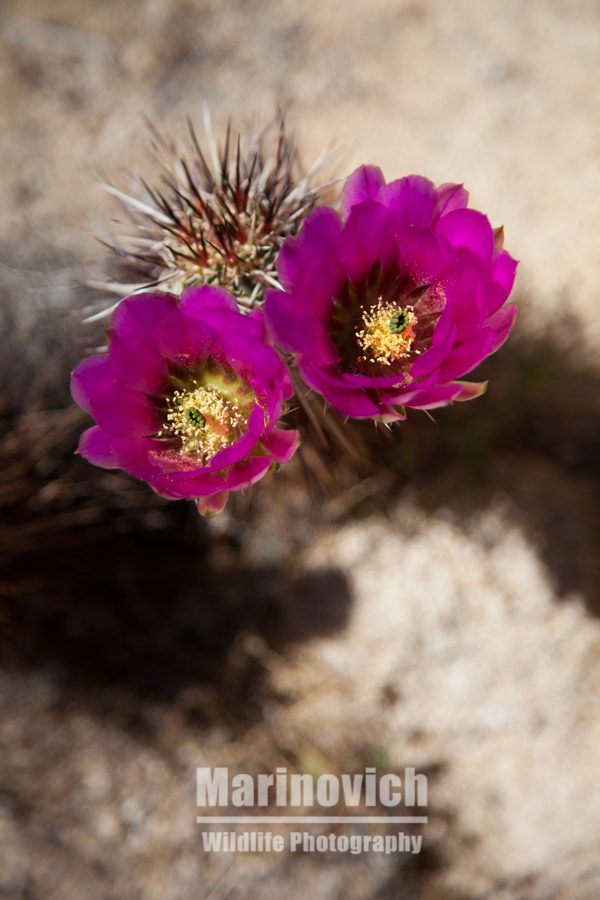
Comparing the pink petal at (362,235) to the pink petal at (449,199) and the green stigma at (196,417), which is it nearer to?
the pink petal at (449,199)

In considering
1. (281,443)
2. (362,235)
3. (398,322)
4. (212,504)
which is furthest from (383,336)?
(212,504)

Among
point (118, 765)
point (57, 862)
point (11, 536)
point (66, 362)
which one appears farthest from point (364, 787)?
point (66, 362)

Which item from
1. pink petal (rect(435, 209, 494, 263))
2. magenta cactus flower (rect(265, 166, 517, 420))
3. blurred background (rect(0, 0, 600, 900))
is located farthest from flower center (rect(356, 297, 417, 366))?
blurred background (rect(0, 0, 600, 900))

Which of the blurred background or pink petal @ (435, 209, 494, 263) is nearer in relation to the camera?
pink petal @ (435, 209, 494, 263)

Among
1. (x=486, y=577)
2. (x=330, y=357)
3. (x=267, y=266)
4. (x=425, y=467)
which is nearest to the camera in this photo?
(x=330, y=357)

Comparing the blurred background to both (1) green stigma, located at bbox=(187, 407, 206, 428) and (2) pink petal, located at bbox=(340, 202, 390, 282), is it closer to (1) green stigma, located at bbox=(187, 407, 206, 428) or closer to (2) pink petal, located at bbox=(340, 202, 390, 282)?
(1) green stigma, located at bbox=(187, 407, 206, 428)

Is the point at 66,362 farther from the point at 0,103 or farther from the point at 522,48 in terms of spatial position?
the point at 522,48
